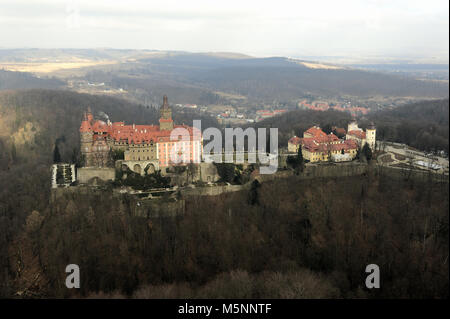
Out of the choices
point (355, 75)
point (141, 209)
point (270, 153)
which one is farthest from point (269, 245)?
point (355, 75)

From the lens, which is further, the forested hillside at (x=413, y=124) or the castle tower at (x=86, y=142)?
the castle tower at (x=86, y=142)

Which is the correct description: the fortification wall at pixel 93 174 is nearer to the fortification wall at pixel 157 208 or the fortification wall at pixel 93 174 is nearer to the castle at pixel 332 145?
the fortification wall at pixel 157 208

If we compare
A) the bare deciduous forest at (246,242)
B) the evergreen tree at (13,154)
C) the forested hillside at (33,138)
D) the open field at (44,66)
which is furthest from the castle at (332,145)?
the open field at (44,66)

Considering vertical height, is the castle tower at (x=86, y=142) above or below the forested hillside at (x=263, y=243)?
above

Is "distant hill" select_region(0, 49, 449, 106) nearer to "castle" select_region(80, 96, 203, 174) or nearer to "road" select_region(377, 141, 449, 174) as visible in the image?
"castle" select_region(80, 96, 203, 174)

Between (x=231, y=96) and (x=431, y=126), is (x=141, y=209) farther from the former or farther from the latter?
(x=231, y=96)

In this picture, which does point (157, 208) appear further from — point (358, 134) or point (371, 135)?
point (371, 135)

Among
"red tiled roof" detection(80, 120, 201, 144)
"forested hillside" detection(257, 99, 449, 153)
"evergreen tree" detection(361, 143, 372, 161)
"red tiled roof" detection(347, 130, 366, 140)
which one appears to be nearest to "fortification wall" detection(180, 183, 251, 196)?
"red tiled roof" detection(80, 120, 201, 144)
